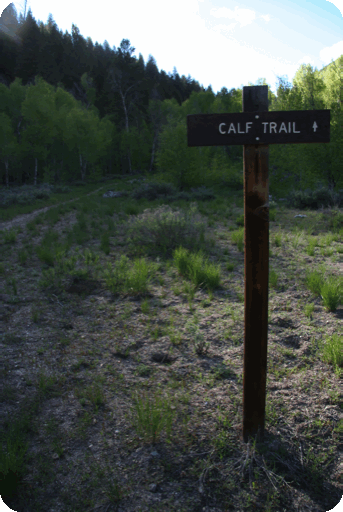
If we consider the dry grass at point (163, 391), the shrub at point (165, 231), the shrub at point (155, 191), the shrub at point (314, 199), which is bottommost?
the dry grass at point (163, 391)

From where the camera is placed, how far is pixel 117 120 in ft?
157

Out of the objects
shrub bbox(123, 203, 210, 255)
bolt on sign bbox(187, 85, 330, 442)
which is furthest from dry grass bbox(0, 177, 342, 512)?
shrub bbox(123, 203, 210, 255)

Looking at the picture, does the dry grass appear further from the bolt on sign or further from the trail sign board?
the trail sign board

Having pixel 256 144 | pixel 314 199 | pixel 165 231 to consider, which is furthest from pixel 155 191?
pixel 256 144

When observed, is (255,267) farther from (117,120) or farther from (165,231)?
(117,120)

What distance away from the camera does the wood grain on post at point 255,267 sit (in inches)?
82.0

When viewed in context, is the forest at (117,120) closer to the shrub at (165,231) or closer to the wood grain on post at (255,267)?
the shrub at (165,231)

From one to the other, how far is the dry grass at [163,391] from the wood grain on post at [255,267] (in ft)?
1.16

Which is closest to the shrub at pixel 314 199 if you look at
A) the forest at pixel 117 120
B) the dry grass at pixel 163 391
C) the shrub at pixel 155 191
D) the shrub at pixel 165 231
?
the forest at pixel 117 120

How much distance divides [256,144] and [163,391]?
7.66 feet

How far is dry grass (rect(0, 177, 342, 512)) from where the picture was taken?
2.15 meters

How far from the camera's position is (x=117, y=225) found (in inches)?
449

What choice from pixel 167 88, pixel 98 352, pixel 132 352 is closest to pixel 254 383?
pixel 132 352

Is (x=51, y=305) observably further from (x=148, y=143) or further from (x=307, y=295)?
(x=148, y=143)
